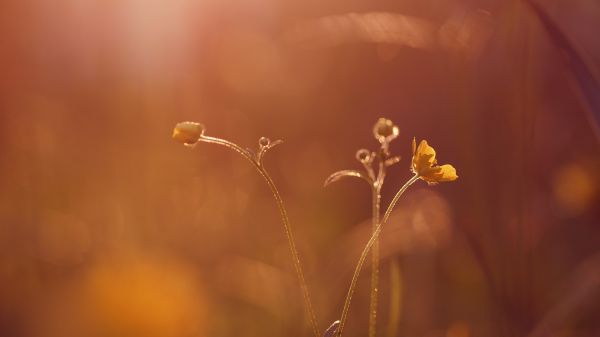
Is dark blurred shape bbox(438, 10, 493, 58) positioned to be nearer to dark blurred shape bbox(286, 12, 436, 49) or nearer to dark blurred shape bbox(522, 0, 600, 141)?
dark blurred shape bbox(286, 12, 436, 49)

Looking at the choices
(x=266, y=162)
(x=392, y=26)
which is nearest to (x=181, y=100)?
(x=266, y=162)

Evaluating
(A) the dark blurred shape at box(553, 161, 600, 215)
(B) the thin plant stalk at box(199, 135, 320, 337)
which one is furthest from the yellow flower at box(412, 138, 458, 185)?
(A) the dark blurred shape at box(553, 161, 600, 215)

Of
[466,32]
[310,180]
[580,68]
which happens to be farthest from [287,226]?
[310,180]

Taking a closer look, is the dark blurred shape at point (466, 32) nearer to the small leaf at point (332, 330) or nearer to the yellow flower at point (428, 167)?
the yellow flower at point (428, 167)

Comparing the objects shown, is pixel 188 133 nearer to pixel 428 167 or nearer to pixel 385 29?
pixel 428 167

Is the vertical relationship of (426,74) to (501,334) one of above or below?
above

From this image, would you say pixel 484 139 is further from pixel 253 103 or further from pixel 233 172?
pixel 253 103
